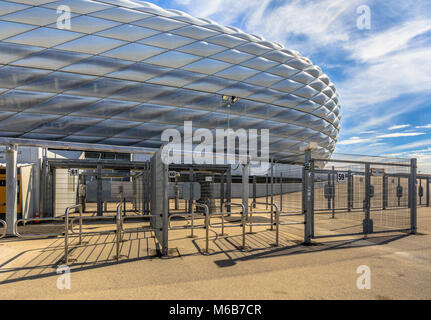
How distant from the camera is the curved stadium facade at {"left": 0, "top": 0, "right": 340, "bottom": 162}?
57.8ft

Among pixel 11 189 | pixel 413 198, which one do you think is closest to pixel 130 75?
pixel 11 189

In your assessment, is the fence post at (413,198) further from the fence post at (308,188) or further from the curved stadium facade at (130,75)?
the curved stadium facade at (130,75)

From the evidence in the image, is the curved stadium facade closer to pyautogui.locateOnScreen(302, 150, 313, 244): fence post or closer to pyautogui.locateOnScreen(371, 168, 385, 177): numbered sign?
pyautogui.locateOnScreen(371, 168, 385, 177): numbered sign

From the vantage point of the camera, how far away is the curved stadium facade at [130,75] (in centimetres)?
1761

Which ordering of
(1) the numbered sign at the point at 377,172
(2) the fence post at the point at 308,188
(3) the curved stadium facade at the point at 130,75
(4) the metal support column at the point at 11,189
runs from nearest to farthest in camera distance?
1. (2) the fence post at the point at 308,188
2. (4) the metal support column at the point at 11,189
3. (1) the numbered sign at the point at 377,172
4. (3) the curved stadium facade at the point at 130,75

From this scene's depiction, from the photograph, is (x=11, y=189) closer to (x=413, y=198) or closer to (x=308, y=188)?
(x=308, y=188)

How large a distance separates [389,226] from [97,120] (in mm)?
20064

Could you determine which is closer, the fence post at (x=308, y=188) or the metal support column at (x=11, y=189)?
the fence post at (x=308, y=188)

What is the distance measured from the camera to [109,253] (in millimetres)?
5418

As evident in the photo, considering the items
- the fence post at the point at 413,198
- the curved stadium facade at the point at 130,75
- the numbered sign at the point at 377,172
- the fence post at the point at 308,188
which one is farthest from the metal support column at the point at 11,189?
the curved stadium facade at the point at 130,75

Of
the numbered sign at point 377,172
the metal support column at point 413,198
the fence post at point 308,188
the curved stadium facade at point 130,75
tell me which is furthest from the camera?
the curved stadium facade at point 130,75

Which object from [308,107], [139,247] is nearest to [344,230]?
[139,247]

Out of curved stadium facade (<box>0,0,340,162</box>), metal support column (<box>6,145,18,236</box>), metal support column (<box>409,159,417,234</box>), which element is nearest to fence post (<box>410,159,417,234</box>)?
metal support column (<box>409,159,417,234</box>)
